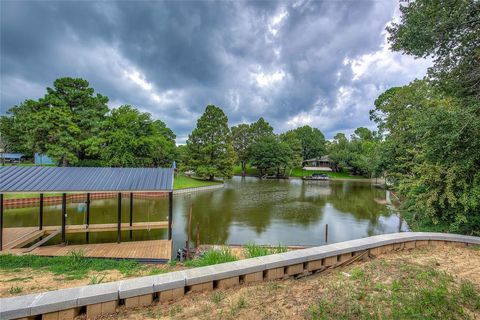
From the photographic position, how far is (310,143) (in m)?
55.3

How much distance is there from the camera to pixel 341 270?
3.90 m

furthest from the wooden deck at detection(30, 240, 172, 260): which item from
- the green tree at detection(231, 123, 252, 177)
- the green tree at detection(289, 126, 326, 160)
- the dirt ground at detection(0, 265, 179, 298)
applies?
the green tree at detection(289, 126, 326, 160)

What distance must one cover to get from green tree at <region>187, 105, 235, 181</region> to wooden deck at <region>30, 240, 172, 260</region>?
20725 millimetres

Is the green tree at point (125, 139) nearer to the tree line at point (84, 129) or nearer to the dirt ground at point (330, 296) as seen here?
the tree line at point (84, 129)

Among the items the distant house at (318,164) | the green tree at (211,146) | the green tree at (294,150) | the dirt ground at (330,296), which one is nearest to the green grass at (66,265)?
the dirt ground at (330,296)

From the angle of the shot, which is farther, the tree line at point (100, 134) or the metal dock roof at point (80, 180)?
the tree line at point (100, 134)

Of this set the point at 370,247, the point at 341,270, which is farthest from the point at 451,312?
the point at 370,247

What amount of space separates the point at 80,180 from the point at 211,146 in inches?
828

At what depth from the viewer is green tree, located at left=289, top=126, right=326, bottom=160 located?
180 feet

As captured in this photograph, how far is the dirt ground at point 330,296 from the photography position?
8.87 feet

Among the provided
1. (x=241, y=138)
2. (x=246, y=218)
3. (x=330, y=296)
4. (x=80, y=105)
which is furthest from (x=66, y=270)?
(x=241, y=138)

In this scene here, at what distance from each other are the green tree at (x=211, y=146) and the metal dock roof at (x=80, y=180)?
20112mm

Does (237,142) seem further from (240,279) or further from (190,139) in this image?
(240,279)

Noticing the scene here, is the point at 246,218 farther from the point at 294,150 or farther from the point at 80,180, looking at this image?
the point at 294,150
